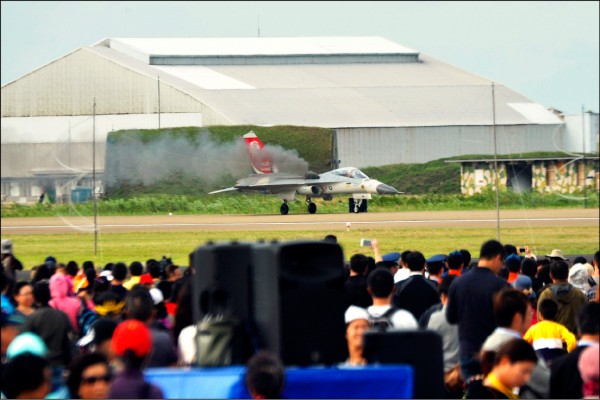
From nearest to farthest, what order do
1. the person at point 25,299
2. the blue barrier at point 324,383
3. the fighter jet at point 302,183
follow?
the blue barrier at point 324,383
the person at point 25,299
the fighter jet at point 302,183

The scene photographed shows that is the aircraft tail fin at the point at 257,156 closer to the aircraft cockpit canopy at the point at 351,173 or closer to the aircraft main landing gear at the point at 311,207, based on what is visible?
the aircraft main landing gear at the point at 311,207

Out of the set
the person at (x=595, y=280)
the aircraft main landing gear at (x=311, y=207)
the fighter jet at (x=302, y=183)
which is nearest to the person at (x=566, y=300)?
the person at (x=595, y=280)

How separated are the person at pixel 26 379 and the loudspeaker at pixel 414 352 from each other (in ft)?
5.53

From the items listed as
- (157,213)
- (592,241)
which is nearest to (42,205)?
(157,213)

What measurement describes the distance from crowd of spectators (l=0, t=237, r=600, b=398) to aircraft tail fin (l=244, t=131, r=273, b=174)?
34.3m

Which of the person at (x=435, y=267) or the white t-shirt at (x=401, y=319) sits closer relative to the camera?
the white t-shirt at (x=401, y=319)

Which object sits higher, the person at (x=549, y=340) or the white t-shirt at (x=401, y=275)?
the white t-shirt at (x=401, y=275)

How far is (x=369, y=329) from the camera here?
866cm

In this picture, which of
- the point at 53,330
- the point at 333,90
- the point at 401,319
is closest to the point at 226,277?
the point at 401,319

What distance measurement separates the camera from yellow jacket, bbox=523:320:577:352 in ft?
33.8

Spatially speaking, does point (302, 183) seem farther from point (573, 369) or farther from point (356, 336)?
point (573, 369)

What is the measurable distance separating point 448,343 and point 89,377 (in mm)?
4406

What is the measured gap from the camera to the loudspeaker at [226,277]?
6.76 m

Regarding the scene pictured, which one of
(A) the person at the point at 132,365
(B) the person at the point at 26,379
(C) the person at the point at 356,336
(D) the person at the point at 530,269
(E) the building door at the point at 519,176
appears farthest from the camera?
(E) the building door at the point at 519,176
